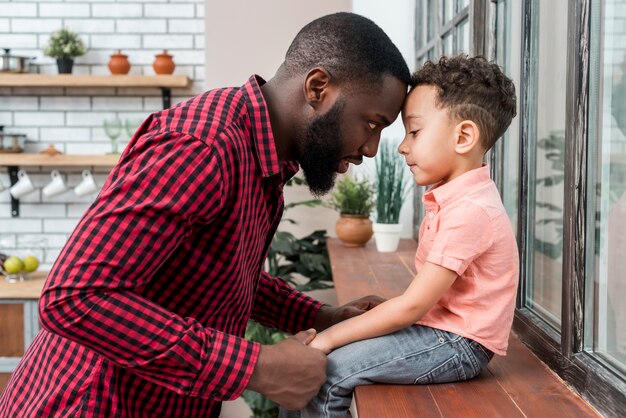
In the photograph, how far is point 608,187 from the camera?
4.04ft

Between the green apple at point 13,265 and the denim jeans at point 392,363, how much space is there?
11.2 feet

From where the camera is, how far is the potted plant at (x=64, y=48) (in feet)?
14.8

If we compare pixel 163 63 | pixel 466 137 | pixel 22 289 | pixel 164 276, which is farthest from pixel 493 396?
pixel 163 63

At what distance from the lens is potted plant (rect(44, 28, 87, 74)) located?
14.8 feet

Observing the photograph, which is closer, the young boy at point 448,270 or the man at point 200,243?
the man at point 200,243

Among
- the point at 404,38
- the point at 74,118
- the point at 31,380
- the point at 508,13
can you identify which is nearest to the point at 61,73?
the point at 74,118

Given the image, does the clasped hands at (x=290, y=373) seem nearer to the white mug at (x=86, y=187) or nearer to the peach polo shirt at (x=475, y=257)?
the peach polo shirt at (x=475, y=257)

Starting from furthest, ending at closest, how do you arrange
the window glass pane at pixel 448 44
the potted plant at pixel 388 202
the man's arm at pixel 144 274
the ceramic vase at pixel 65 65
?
1. the ceramic vase at pixel 65 65
2. the potted plant at pixel 388 202
3. the window glass pane at pixel 448 44
4. the man's arm at pixel 144 274

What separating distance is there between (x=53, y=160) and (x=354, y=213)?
2065 mm

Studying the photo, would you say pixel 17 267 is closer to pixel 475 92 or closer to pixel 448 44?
pixel 448 44

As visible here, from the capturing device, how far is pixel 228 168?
3.63ft

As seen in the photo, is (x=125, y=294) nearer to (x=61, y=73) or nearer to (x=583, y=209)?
(x=583, y=209)

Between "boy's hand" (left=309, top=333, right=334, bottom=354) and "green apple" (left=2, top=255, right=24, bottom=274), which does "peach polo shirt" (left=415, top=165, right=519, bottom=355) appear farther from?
"green apple" (left=2, top=255, right=24, bottom=274)

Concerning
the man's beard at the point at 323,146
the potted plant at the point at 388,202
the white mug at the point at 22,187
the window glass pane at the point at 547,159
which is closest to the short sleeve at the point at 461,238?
the man's beard at the point at 323,146
